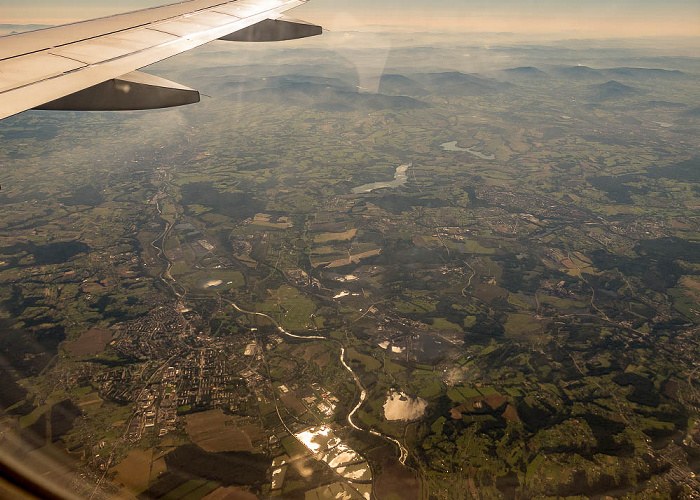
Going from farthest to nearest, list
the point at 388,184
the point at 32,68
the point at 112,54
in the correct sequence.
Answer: the point at 388,184, the point at 112,54, the point at 32,68

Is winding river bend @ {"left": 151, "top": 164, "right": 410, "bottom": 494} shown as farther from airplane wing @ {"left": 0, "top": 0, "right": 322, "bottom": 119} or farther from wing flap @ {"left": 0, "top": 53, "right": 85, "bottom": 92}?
wing flap @ {"left": 0, "top": 53, "right": 85, "bottom": 92}

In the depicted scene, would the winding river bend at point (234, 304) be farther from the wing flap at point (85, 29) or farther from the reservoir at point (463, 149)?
the reservoir at point (463, 149)

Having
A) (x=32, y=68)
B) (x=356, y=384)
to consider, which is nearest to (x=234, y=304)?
(x=356, y=384)

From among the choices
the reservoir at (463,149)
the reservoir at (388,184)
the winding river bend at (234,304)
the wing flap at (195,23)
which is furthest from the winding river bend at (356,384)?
the reservoir at (463,149)

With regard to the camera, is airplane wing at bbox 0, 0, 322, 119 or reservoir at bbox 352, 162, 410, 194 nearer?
airplane wing at bbox 0, 0, 322, 119

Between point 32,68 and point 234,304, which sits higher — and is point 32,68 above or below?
above

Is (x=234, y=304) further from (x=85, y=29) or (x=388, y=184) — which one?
(x=388, y=184)

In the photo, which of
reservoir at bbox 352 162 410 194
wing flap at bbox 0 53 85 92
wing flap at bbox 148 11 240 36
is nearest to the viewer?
wing flap at bbox 0 53 85 92

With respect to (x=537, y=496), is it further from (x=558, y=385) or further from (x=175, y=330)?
(x=175, y=330)

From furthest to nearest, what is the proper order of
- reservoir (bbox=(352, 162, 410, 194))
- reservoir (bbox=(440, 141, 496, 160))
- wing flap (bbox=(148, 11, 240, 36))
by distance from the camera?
1. reservoir (bbox=(440, 141, 496, 160))
2. reservoir (bbox=(352, 162, 410, 194))
3. wing flap (bbox=(148, 11, 240, 36))

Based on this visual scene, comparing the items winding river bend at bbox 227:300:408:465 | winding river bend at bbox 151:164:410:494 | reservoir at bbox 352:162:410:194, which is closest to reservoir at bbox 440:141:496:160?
reservoir at bbox 352:162:410:194
